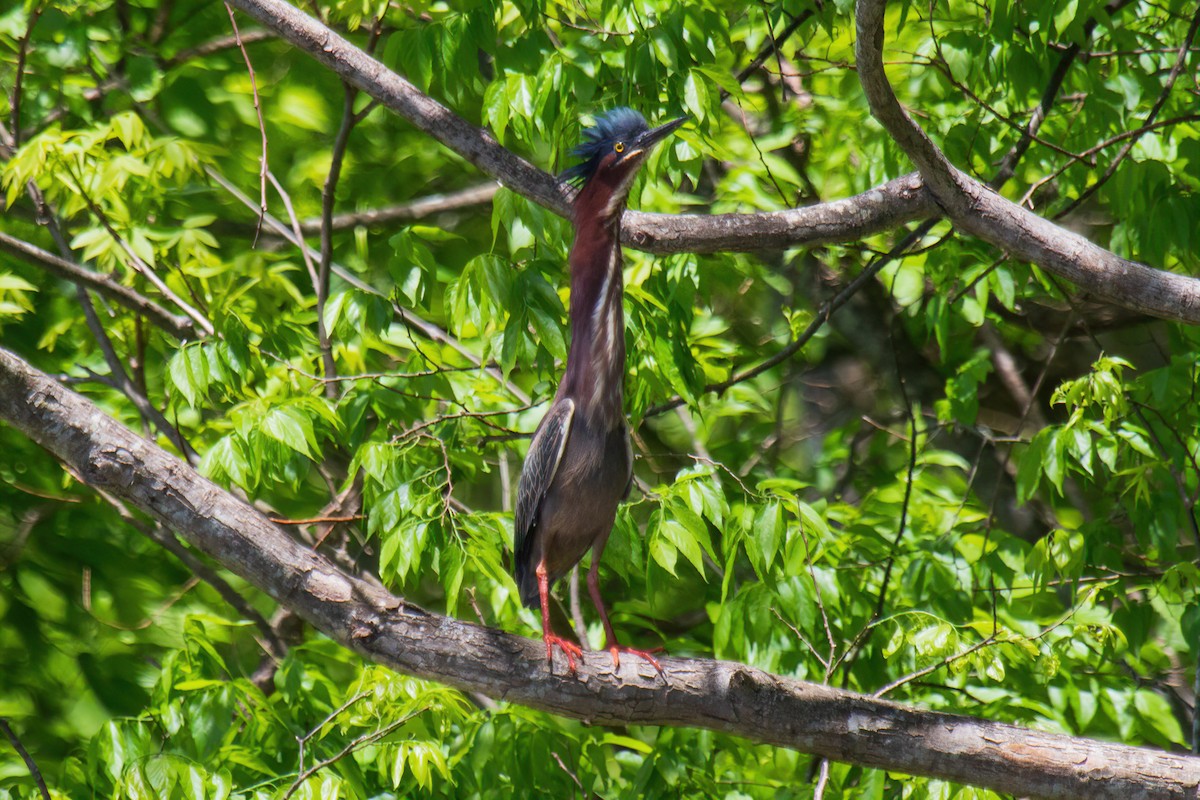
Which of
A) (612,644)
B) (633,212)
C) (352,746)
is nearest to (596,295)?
(633,212)

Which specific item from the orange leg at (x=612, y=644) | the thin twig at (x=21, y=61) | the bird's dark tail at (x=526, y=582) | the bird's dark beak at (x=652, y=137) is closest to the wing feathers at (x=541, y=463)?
A: the bird's dark tail at (x=526, y=582)

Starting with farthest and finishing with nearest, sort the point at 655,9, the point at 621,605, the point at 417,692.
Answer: the point at 621,605
the point at 655,9
the point at 417,692

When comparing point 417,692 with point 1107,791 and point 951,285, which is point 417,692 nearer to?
point 1107,791

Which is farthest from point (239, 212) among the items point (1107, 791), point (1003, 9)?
point (1107, 791)

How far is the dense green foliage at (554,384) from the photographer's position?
12.5 feet

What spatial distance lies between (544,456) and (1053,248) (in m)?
1.72

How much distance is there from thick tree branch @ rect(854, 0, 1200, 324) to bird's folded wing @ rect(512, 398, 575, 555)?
1353 millimetres

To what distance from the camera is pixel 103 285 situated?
4.82m

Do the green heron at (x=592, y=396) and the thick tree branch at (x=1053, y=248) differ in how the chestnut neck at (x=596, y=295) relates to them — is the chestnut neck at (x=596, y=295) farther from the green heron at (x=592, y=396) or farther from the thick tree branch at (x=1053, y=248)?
the thick tree branch at (x=1053, y=248)

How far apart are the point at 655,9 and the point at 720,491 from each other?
5.60 ft

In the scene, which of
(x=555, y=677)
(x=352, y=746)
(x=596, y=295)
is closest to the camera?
(x=555, y=677)

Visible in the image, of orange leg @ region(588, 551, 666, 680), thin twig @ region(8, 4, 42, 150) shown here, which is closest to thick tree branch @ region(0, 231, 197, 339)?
thin twig @ region(8, 4, 42, 150)

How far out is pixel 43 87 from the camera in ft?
17.8

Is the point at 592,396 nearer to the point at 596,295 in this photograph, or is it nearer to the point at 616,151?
the point at 596,295
